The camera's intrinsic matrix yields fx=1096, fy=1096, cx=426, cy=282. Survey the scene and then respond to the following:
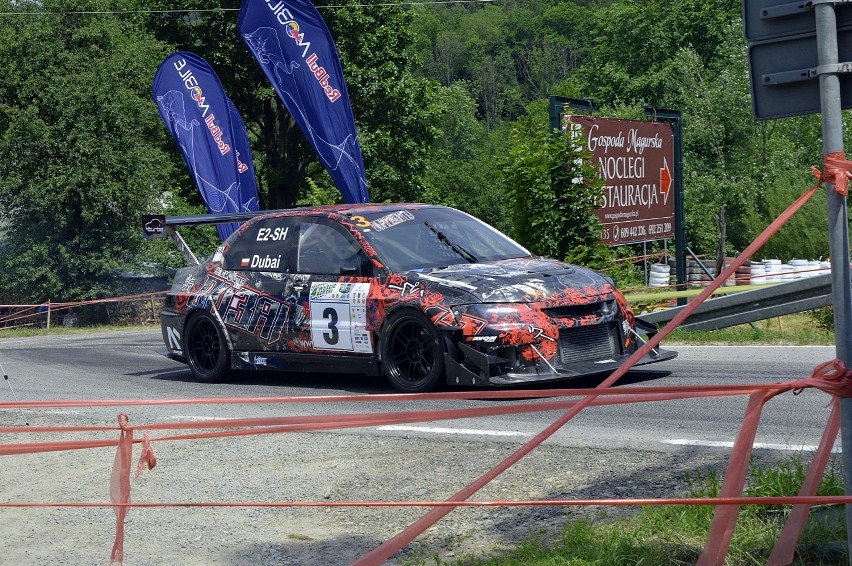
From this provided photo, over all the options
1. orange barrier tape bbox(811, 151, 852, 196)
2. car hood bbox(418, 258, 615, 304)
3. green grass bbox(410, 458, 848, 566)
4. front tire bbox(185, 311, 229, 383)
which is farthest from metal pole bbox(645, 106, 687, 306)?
orange barrier tape bbox(811, 151, 852, 196)

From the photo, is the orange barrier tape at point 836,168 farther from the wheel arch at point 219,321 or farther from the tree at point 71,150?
the tree at point 71,150

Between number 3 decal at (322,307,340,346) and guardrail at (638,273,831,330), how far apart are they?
423 centimetres

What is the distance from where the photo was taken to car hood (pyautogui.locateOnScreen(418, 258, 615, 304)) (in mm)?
8961

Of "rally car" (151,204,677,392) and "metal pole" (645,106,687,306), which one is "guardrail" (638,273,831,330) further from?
"metal pole" (645,106,687,306)

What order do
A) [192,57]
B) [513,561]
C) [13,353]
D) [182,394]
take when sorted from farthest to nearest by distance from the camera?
[192,57]
[13,353]
[182,394]
[513,561]

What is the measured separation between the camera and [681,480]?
236 inches

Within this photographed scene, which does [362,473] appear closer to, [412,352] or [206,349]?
[412,352]

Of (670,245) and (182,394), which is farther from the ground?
(670,245)

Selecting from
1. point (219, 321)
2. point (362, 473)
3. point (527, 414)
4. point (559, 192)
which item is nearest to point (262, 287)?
point (219, 321)

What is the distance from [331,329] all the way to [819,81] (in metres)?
6.56

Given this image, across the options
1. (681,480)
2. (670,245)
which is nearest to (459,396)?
(681,480)

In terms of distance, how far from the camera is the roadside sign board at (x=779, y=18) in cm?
400

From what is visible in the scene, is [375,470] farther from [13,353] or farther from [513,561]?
[13,353]

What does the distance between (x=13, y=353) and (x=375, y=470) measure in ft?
39.1
